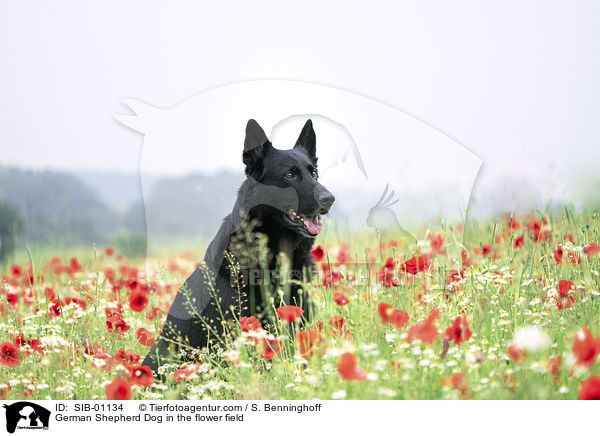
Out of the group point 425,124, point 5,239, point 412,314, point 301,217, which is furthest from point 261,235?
point 5,239

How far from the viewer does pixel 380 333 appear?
2789 millimetres

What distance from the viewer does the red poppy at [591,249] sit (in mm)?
3357

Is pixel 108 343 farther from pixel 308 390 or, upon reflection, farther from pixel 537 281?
pixel 537 281

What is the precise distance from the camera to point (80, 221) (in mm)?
4953

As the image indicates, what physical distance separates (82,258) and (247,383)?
3233 mm

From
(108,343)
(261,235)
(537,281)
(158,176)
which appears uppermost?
(158,176)

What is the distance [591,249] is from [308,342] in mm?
2109

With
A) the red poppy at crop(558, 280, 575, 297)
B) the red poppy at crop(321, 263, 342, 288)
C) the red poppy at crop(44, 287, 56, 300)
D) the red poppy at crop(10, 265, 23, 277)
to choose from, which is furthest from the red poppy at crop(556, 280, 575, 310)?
the red poppy at crop(10, 265, 23, 277)

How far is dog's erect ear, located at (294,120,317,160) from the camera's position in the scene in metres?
3.45

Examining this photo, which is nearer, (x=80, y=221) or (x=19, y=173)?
(x=19, y=173)

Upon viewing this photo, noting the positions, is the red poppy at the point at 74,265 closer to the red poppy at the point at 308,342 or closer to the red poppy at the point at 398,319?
the red poppy at the point at 308,342
